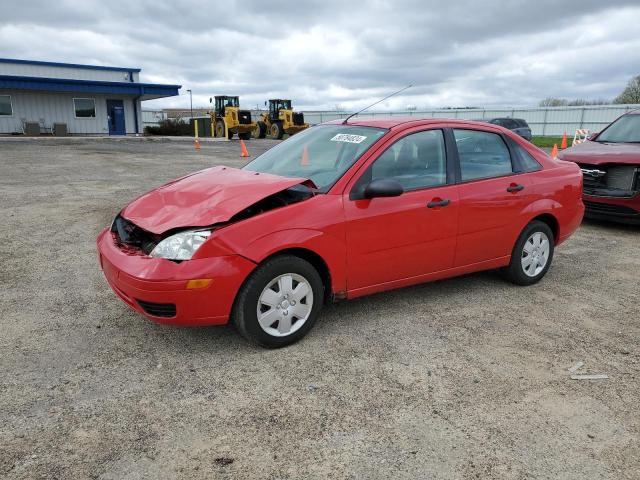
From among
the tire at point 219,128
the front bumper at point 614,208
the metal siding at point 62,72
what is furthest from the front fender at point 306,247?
the metal siding at point 62,72

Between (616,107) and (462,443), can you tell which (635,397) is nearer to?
(462,443)

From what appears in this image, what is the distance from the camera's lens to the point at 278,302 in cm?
351

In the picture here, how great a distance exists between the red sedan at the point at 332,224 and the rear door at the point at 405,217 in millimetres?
10

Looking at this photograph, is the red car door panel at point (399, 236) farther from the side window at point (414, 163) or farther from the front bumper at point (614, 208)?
the front bumper at point (614, 208)

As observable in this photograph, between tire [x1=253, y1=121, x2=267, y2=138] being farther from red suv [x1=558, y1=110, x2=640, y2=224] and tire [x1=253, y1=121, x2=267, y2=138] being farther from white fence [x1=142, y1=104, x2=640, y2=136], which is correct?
red suv [x1=558, y1=110, x2=640, y2=224]

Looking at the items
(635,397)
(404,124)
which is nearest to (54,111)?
(404,124)

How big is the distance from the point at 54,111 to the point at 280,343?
34.3m

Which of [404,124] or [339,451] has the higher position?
[404,124]

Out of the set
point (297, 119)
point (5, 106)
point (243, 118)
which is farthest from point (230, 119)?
point (5, 106)

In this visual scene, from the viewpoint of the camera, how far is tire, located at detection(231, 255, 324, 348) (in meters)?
3.40

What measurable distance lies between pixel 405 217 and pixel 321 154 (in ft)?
2.98

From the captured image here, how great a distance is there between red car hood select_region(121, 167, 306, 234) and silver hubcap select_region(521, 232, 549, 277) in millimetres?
2502

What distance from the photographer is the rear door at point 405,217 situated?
12.6 feet

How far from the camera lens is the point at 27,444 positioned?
257cm
